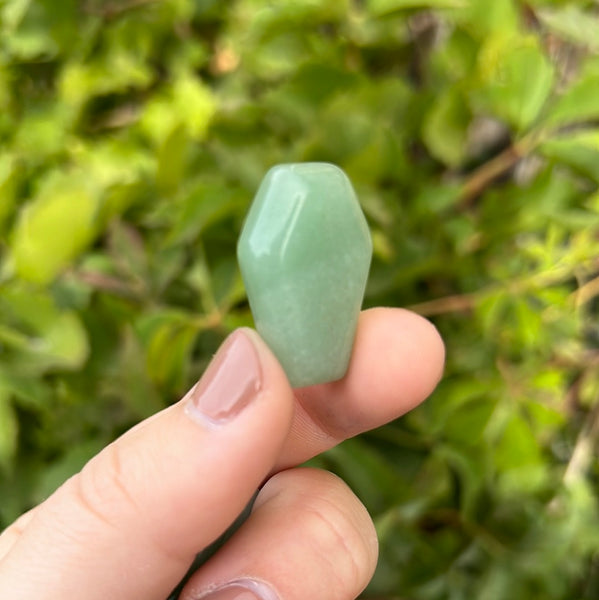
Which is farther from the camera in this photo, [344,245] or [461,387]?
[461,387]

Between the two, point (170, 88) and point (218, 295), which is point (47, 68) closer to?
point (170, 88)

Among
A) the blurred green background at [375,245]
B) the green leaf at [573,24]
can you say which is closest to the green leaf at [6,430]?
the blurred green background at [375,245]

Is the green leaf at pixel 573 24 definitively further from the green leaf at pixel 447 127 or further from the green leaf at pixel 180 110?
the green leaf at pixel 180 110

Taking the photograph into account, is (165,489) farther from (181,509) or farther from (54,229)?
(54,229)

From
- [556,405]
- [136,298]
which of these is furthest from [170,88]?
[556,405]

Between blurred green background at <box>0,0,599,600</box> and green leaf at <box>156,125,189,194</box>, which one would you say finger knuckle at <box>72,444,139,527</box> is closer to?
blurred green background at <box>0,0,599,600</box>

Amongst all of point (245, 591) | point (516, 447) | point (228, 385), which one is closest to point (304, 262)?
point (228, 385)

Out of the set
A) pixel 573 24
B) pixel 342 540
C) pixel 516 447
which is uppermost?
pixel 573 24
